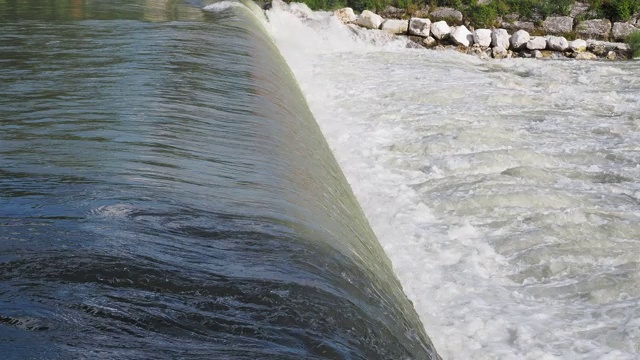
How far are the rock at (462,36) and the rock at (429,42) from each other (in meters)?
0.41

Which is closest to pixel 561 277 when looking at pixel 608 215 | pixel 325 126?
pixel 608 215

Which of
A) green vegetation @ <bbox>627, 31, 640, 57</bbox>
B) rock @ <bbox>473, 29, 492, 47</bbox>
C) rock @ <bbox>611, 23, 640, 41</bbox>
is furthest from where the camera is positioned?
rock @ <bbox>611, 23, 640, 41</bbox>

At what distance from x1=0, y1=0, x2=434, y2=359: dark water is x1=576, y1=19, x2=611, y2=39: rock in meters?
13.4

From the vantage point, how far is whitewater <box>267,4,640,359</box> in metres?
4.65

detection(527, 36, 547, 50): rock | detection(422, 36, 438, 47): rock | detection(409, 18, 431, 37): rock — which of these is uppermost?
detection(409, 18, 431, 37): rock

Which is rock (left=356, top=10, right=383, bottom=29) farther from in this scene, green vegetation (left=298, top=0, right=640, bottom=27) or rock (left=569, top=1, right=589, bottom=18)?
rock (left=569, top=1, right=589, bottom=18)

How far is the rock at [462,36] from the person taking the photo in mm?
18625

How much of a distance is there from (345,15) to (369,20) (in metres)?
0.75

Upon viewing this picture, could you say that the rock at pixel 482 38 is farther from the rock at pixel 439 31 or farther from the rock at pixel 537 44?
the rock at pixel 537 44

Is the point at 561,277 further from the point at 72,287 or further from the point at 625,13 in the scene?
the point at 625,13

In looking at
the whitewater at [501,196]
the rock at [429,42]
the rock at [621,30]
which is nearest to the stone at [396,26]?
the rock at [429,42]

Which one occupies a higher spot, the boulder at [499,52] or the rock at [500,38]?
the rock at [500,38]

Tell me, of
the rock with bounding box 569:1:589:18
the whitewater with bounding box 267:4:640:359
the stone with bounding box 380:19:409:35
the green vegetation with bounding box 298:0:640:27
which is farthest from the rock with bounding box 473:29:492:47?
the whitewater with bounding box 267:4:640:359

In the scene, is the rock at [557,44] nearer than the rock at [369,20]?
Yes
